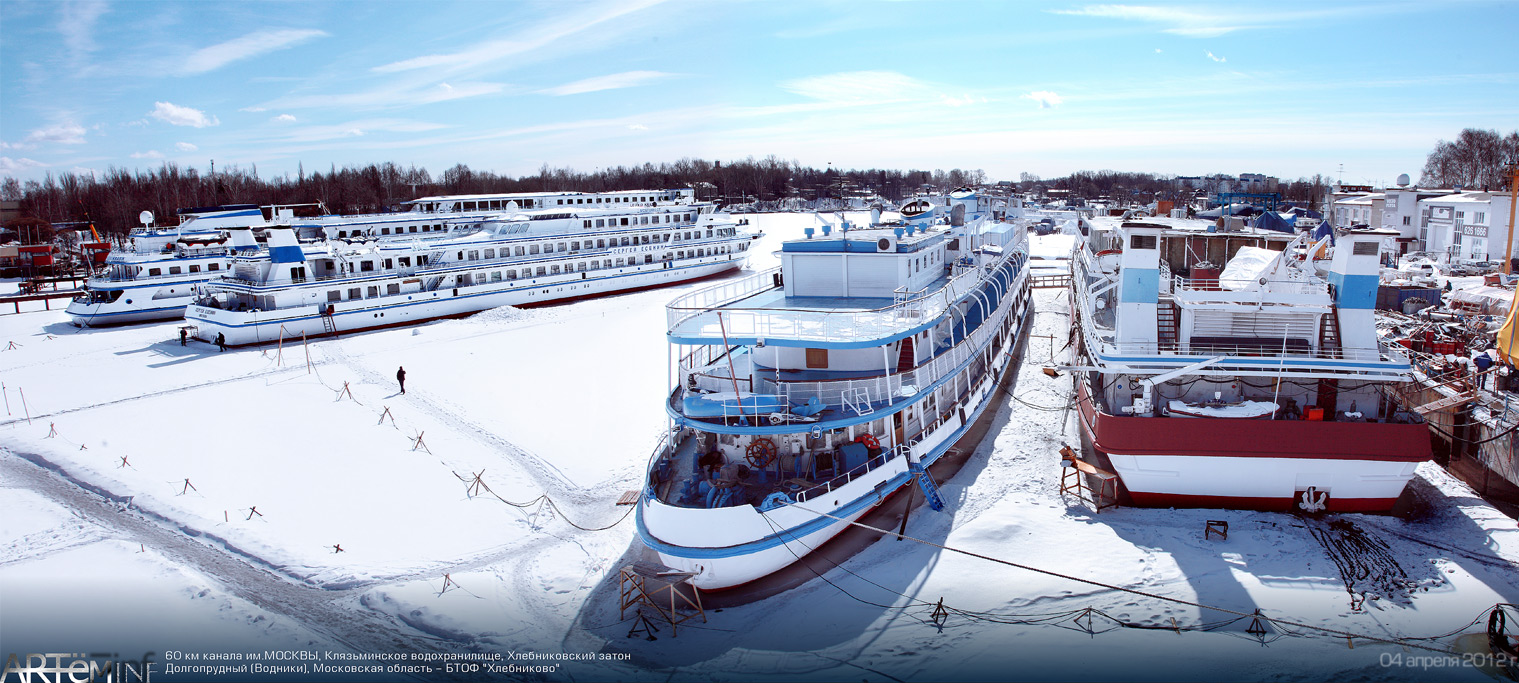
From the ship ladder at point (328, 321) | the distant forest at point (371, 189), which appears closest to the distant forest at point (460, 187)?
the distant forest at point (371, 189)

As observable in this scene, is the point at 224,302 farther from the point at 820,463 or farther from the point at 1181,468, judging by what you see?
the point at 1181,468

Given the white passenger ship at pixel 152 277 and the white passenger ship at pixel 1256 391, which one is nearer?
the white passenger ship at pixel 1256 391

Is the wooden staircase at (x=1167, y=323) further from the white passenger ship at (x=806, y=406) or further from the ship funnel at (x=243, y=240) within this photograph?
the ship funnel at (x=243, y=240)

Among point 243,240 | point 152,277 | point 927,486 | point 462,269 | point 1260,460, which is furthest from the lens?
point 243,240

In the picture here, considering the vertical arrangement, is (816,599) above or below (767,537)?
below

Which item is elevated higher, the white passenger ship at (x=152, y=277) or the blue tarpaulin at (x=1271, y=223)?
the blue tarpaulin at (x=1271, y=223)

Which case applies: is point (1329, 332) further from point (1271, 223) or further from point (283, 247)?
point (283, 247)

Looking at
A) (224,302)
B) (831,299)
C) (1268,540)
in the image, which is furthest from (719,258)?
(1268,540)

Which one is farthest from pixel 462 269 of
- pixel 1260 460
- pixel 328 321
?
pixel 1260 460
